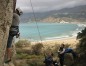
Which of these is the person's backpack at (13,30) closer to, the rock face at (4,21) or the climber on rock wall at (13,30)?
the climber on rock wall at (13,30)

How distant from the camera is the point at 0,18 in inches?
301

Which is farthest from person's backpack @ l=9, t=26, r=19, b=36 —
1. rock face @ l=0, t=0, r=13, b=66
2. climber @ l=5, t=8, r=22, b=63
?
rock face @ l=0, t=0, r=13, b=66

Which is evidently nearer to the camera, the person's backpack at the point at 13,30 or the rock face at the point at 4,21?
the rock face at the point at 4,21

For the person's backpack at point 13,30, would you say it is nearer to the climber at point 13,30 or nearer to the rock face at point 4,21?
the climber at point 13,30

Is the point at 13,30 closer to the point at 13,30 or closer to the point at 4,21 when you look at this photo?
the point at 13,30

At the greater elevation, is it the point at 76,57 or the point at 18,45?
the point at 76,57

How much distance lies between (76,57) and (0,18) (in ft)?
28.6

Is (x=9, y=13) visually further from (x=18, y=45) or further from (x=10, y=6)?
(x=18, y=45)

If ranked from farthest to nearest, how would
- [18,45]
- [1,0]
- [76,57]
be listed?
[18,45] < [76,57] < [1,0]

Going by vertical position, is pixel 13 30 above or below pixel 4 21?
below

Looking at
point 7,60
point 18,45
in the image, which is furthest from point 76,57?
point 18,45

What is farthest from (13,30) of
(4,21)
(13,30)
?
(4,21)

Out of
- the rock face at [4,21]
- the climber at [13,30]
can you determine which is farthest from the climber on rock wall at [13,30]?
the rock face at [4,21]

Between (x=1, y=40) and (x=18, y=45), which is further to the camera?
(x=18, y=45)
